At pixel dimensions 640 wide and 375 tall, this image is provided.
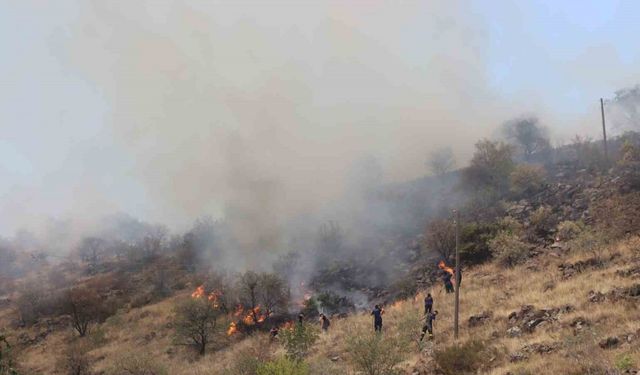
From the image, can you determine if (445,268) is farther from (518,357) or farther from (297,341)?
(518,357)

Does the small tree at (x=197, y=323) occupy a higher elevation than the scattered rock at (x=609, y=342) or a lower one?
lower

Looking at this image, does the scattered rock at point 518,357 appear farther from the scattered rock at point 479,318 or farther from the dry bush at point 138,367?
the dry bush at point 138,367

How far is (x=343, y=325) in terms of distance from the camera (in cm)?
1972

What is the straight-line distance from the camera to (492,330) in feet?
43.2

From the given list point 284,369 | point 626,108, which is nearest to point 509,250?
point 284,369

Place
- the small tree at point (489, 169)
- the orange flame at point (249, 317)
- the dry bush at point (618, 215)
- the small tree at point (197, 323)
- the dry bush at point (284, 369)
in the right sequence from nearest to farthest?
the dry bush at point (284, 369)
the dry bush at point (618, 215)
the small tree at point (197, 323)
the orange flame at point (249, 317)
the small tree at point (489, 169)

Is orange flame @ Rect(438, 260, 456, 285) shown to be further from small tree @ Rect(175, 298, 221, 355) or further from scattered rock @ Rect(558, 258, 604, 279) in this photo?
small tree @ Rect(175, 298, 221, 355)

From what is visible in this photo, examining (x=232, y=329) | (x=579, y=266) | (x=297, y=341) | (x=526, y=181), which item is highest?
(x=526, y=181)

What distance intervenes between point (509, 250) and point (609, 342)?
43.0 feet

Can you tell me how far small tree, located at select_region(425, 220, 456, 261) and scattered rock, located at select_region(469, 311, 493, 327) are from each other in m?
11.2

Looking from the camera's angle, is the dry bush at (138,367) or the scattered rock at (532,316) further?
the dry bush at (138,367)

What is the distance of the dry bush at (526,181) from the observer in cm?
3177

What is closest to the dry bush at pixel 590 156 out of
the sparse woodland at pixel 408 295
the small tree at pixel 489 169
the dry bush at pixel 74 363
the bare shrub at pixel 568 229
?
the sparse woodland at pixel 408 295

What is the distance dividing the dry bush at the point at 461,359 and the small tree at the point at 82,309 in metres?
25.3
